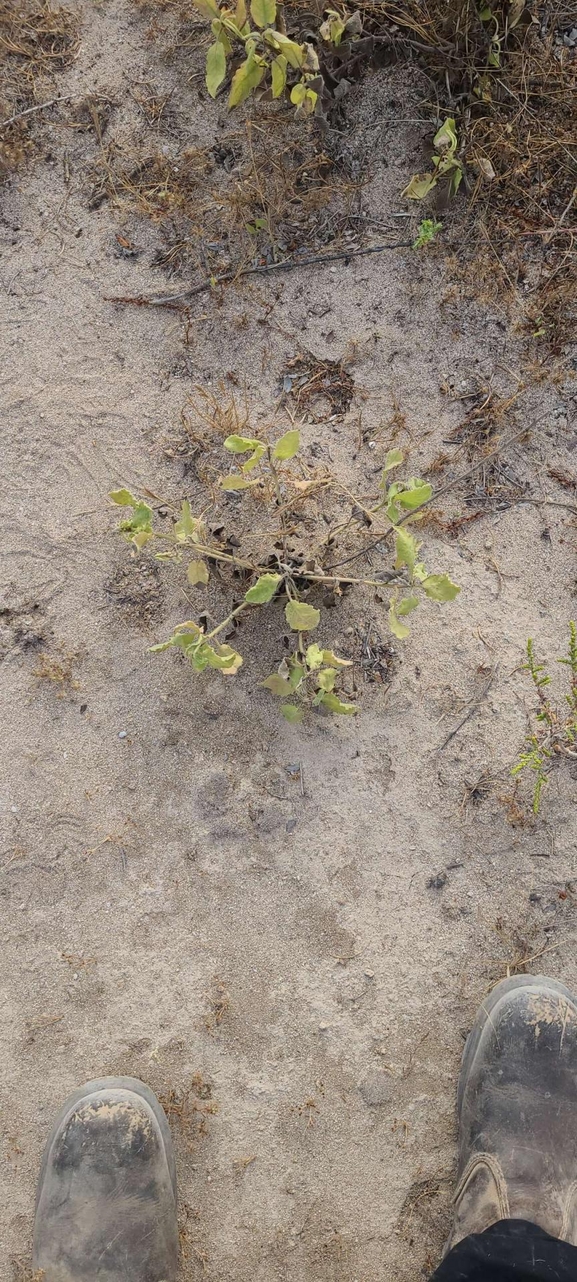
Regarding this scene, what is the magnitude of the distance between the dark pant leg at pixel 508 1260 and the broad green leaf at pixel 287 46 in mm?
2768

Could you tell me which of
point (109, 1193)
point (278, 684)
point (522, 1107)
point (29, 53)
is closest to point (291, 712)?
point (278, 684)

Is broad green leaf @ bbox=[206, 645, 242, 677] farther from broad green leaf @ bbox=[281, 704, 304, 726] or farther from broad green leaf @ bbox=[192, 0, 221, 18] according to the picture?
broad green leaf @ bbox=[192, 0, 221, 18]

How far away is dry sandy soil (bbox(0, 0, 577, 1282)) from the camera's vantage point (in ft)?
6.92

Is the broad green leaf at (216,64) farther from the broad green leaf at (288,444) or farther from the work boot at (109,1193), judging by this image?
the work boot at (109,1193)

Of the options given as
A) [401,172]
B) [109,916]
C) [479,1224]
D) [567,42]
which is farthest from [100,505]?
[479,1224]

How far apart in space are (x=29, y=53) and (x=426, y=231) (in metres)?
1.26

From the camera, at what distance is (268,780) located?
2.19m

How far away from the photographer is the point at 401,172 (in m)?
2.34

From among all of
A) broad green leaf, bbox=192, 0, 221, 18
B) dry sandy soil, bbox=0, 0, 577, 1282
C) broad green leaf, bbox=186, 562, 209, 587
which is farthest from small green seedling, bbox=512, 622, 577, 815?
broad green leaf, bbox=192, 0, 221, 18

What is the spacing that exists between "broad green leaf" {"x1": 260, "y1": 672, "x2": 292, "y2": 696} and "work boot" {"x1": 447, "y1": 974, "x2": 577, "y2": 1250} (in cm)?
93

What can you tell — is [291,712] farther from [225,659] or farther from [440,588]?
[440,588]

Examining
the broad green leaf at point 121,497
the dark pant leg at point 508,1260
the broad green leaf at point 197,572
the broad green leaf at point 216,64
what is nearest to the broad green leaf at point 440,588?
the broad green leaf at point 197,572

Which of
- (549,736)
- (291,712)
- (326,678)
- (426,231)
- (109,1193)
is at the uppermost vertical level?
(426,231)

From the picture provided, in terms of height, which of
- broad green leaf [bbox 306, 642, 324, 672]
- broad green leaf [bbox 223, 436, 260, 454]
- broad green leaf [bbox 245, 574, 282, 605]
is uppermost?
broad green leaf [bbox 223, 436, 260, 454]
